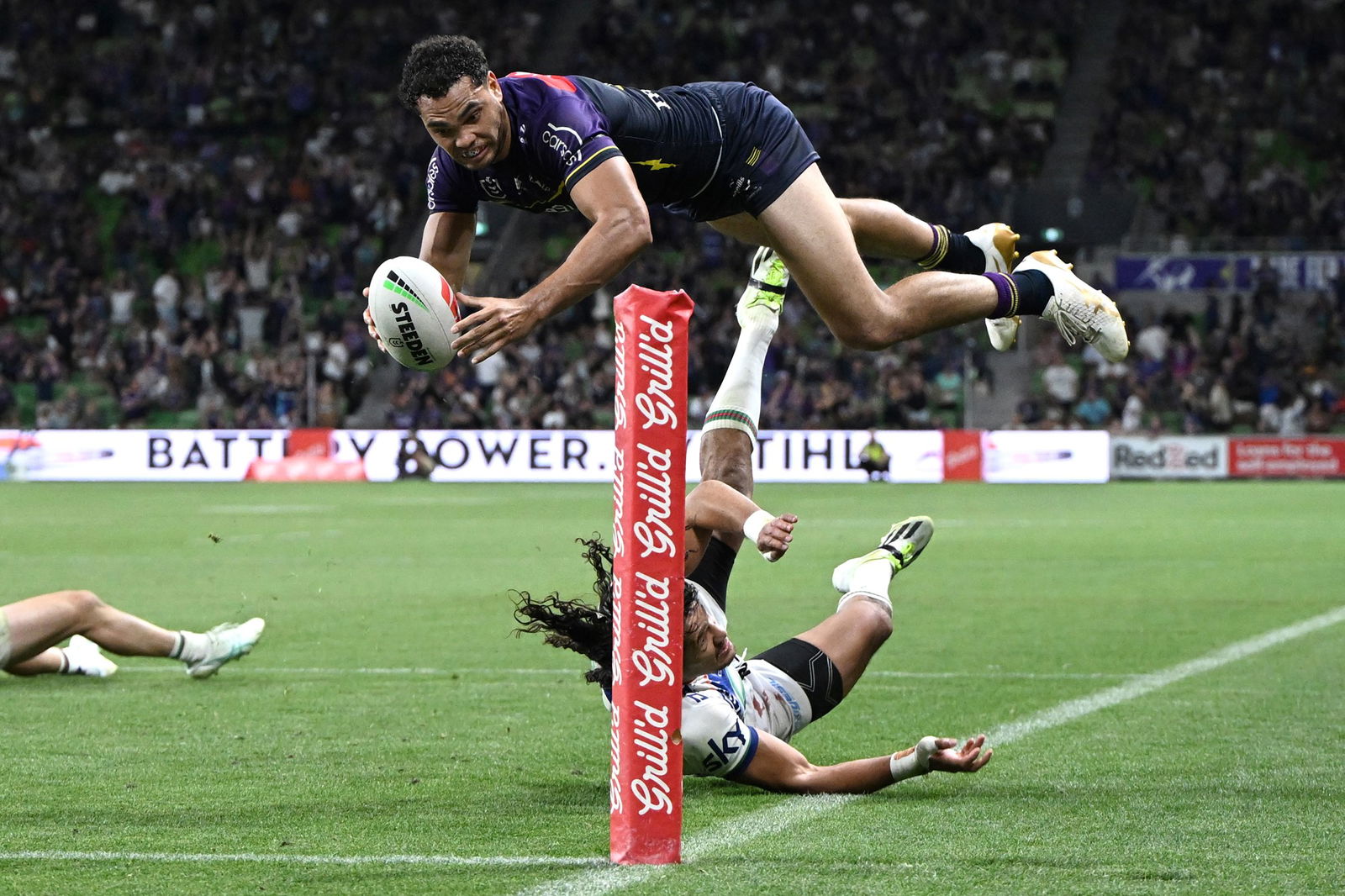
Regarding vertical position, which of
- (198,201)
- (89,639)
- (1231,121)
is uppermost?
(1231,121)

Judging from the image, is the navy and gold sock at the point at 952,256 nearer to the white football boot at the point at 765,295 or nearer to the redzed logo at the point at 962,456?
the white football boot at the point at 765,295

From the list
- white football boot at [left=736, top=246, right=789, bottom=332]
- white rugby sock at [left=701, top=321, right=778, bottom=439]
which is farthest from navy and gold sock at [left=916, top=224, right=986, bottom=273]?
white rugby sock at [left=701, top=321, right=778, bottom=439]

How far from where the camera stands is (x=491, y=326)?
5.14 m

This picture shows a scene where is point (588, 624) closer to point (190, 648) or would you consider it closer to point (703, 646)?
point (703, 646)

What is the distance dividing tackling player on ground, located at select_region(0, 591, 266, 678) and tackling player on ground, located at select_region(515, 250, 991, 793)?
2.47 metres

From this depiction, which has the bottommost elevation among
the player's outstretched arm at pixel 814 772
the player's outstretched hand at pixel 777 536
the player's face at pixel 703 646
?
the player's outstretched arm at pixel 814 772

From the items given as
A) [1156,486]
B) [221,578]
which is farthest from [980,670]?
[1156,486]

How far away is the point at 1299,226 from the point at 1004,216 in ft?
16.3

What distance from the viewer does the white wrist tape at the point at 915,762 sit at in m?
5.40

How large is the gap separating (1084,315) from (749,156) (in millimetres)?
1592

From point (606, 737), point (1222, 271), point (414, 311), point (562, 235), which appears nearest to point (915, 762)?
point (606, 737)

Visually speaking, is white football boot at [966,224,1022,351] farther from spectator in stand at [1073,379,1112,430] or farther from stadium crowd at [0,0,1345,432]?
spectator in stand at [1073,379,1112,430]

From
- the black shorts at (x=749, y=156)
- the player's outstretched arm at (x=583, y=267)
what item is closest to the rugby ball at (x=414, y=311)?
the player's outstretched arm at (x=583, y=267)

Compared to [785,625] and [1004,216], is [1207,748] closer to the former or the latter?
[785,625]
